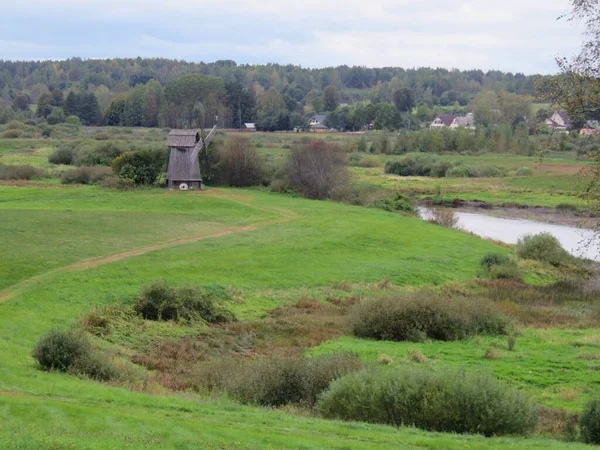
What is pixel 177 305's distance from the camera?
2903cm

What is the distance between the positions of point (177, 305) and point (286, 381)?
10.7 m

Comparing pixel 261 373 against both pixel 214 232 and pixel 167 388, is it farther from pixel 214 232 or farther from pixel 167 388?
pixel 214 232

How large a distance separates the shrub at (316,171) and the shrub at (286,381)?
1962 inches

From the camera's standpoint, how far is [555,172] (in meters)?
100

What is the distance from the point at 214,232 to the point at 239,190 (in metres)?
23.6

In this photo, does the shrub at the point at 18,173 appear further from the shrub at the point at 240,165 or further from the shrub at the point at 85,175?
the shrub at the point at 240,165

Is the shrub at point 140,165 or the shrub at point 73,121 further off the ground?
the shrub at point 73,121

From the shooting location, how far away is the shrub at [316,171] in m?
69.4

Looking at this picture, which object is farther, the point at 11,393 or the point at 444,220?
the point at 444,220

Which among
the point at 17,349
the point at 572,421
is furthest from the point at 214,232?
the point at 572,421

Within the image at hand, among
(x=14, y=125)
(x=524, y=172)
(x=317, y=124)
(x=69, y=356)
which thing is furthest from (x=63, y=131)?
(x=69, y=356)

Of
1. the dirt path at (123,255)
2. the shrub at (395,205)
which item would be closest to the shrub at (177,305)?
the dirt path at (123,255)

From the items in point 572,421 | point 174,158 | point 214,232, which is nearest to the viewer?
point 572,421

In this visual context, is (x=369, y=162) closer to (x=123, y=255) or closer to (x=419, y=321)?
(x=123, y=255)
